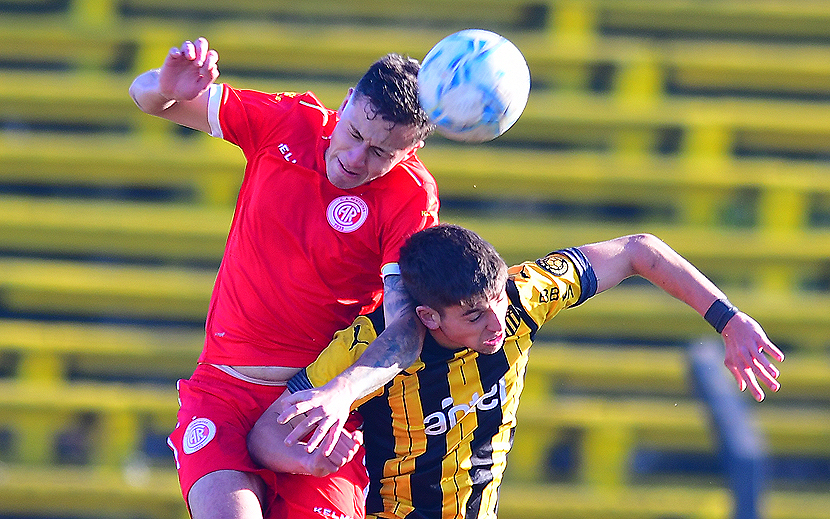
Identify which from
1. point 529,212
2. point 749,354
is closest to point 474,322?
point 749,354

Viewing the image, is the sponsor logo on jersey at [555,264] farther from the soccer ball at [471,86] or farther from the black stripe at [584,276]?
the soccer ball at [471,86]

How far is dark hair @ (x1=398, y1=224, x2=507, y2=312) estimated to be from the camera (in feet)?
9.25

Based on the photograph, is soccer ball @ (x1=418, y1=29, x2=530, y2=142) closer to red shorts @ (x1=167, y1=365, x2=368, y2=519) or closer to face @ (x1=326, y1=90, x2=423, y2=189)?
face @ (x1=326, y1=90, x2=423, y2=189)

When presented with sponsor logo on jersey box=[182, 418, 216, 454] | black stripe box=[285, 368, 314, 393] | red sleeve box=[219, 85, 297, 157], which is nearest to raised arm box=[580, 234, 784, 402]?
black stripe box=[285, 368, 314, 393]

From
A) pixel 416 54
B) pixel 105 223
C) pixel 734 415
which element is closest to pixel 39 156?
pixel 105 223

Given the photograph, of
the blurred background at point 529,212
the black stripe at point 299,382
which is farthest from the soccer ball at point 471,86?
the blurred background at point 529,212

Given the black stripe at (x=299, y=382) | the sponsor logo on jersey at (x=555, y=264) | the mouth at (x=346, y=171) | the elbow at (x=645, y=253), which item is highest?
the mouth at (x=346, y=171)

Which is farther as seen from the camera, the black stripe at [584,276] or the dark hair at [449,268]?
the black stripe at [584,276]

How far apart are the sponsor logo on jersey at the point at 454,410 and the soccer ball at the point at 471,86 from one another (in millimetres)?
744

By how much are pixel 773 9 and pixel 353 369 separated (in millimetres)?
4474

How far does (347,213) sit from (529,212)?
3.11 metres

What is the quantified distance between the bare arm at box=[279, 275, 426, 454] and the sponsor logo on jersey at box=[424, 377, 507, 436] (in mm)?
290

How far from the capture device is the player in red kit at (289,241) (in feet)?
9.49

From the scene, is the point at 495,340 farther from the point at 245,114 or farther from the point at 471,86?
the point at 245,114
